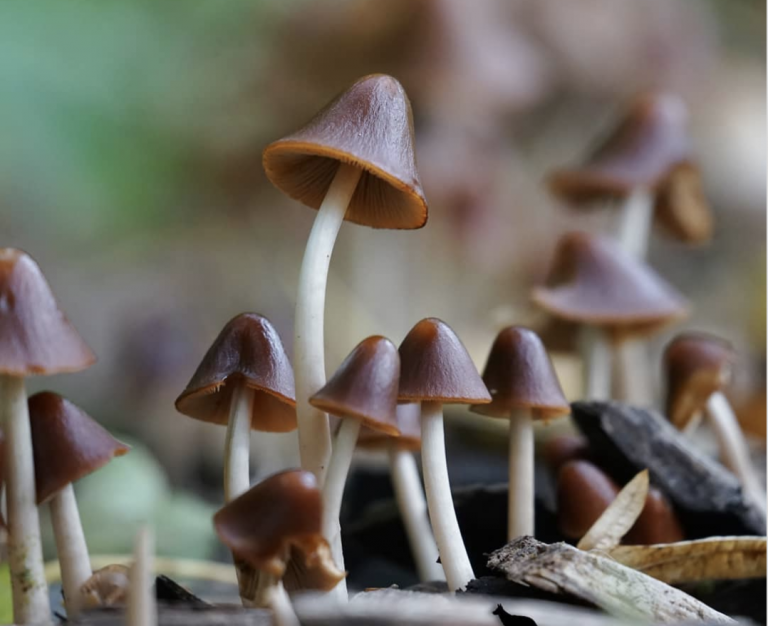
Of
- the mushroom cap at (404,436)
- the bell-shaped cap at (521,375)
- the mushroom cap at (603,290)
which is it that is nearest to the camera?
the bell-shaped cap at (521,375)

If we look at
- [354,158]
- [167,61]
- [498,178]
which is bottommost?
[354,158]

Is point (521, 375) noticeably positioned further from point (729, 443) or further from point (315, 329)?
point (729, 443)

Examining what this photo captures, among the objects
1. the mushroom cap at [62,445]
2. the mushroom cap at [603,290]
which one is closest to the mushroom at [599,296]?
the mushroom cap at [603,290]

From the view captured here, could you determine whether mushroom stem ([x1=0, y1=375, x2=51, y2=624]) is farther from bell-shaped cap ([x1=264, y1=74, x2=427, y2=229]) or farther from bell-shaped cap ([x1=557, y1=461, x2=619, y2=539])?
bell-shaped cap ([x1=557, y1=461, x2=619, y2=539])

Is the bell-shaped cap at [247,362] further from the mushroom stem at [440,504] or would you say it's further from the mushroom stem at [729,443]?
the mushroom stem at [729,443]

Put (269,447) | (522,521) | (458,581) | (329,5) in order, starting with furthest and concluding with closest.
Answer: (329,5)
(269,447)
(522,521)
(458,581)

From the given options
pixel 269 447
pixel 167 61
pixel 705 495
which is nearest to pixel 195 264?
pixel 167 61

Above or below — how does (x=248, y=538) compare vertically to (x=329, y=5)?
below

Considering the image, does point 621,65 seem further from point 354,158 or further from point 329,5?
point 354,158
